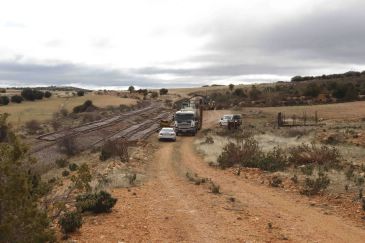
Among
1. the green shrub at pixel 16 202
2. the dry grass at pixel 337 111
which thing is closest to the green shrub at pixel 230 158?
the green shrub at pixel 16 202

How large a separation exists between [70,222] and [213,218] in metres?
4.06

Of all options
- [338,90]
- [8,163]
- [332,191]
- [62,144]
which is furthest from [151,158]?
[338,90]

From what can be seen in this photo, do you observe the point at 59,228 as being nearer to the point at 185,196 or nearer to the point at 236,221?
the point at 236,221

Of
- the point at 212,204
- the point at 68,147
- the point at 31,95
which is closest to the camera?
the point at 212,204

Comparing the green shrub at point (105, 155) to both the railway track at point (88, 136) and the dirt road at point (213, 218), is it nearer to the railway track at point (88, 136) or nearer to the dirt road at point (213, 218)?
the railway track at point (88, 136)

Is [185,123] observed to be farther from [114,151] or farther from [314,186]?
[314,186]

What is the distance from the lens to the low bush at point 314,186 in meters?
17.0

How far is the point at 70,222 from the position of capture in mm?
11312

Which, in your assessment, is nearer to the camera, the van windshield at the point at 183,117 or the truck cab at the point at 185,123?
the truck cab at the point at 185,123

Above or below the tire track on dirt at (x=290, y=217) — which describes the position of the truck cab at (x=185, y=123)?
below

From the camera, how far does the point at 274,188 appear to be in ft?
60.8

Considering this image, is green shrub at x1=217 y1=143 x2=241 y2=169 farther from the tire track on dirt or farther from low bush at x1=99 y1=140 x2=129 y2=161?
low bush at x1=99 y1=140 x2=129 y2=161

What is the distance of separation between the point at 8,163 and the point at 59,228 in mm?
4854

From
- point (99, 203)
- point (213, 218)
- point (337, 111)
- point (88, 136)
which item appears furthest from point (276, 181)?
point (337, 111)
